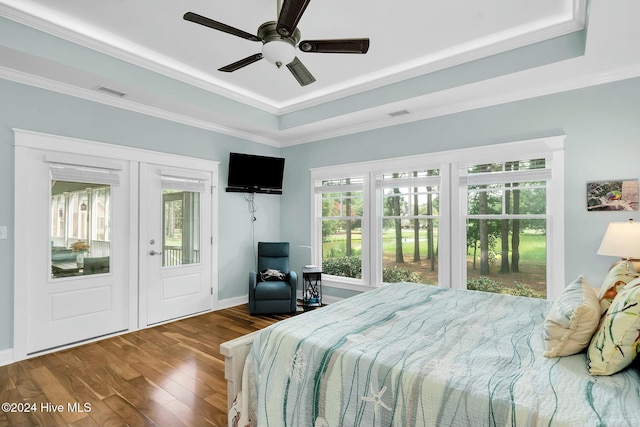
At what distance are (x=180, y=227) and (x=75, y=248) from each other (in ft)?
3.88

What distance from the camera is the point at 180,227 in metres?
4.46

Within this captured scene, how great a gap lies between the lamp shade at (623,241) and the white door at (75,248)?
4.77 metres

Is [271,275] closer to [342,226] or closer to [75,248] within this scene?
[342,226]

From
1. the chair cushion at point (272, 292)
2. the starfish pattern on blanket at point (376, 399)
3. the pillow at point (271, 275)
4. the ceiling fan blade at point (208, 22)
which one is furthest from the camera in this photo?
the pillow at point (271, 275)

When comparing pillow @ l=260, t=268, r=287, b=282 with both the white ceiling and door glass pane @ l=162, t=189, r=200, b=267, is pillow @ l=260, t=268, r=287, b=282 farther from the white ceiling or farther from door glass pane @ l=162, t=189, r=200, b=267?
the white ceiling

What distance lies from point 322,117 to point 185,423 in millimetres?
3653

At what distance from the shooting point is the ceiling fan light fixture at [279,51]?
2.38 m

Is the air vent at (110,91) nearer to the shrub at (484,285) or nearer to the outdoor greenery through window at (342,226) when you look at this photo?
the outdoor greenery through window at (342,226)

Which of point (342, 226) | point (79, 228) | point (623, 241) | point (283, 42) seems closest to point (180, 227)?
point (79, 228)

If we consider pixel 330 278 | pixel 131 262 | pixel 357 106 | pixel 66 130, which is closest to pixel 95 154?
pixel 66 130

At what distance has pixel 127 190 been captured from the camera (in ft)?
12.9

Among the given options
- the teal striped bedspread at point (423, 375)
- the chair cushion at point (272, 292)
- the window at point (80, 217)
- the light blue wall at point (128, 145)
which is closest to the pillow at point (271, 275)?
the chair cushion at point (272, 292)

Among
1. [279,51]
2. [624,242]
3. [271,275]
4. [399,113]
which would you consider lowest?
[271,275]

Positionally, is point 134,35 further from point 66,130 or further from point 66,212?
point 66,212
